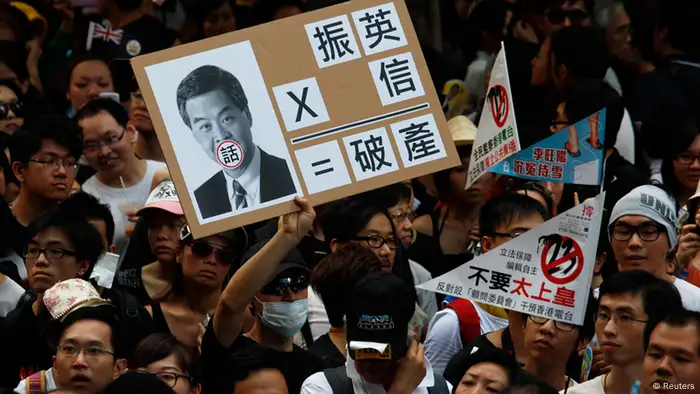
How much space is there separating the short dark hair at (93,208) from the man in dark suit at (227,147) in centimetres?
209

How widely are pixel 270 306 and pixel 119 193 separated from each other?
2506 millimetres

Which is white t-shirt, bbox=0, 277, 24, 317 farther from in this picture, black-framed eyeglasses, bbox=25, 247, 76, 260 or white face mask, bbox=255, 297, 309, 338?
white face mask, bbox=255, 297, 309, 338

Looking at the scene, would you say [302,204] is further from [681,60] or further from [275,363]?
[681,60]

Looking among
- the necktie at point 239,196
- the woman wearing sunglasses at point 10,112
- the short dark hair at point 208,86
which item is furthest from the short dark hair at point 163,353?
the woman wearing sunglasses at point 10,112

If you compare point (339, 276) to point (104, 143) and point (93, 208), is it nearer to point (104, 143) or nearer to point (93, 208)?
point (93, 208)

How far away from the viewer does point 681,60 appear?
12633 millimetres

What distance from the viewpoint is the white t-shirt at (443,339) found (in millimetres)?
8984

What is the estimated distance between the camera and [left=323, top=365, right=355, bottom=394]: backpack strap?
7770 mm

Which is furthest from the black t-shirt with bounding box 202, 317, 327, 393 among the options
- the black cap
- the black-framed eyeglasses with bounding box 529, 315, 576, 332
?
the black-framed eyeglasses with bounding box 529, 315, 576, 332

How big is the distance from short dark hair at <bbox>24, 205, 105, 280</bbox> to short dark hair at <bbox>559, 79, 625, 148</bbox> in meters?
3.24

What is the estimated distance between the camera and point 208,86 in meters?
8.13

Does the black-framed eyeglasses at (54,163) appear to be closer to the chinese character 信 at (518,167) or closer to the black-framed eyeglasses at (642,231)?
the chinese character 信 at (518,167)

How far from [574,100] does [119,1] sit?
3957 millimetres

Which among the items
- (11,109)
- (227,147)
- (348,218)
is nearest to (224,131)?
(227,147)
